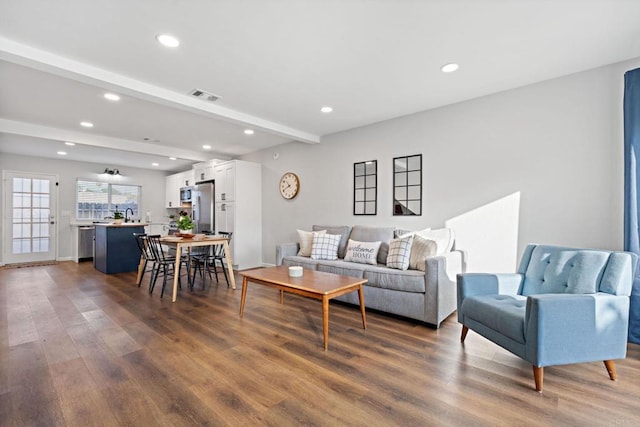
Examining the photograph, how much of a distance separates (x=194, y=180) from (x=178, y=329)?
4981 millimetres

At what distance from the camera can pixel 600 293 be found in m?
2.11

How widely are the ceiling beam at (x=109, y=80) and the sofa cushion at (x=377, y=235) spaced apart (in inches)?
82.1

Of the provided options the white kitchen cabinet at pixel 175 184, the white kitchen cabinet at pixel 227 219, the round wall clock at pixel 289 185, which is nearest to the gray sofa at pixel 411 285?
the round wall clock at pixel 289 185

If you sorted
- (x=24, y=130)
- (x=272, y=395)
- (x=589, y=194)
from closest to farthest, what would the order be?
(x=272, y=395), (x=589, y=194), (x=24, y=130)

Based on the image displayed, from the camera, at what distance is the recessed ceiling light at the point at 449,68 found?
108 inches

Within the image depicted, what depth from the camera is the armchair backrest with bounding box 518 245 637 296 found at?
2.12 metres

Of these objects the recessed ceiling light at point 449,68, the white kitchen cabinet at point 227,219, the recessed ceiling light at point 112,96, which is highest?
the recessed ceiling light at point 449,68

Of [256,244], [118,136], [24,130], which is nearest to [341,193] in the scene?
[256,244]

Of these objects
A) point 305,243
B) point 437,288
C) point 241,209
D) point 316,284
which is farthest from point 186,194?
point 437,288

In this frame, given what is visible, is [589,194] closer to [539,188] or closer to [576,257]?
[539,188]

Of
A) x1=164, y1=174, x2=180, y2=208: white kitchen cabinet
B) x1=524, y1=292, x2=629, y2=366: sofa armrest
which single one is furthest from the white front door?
x1=524, y1=292, x2=629, y2=366: sofa armrest

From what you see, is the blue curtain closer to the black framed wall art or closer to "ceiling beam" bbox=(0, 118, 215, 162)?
the black framed wall art

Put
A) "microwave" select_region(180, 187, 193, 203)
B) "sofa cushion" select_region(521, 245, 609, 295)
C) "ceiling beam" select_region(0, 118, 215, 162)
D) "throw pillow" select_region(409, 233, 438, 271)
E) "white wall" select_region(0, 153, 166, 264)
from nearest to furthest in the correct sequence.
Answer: "sofa cushion" select_region(521, 245, 609, 295)
"throw pillow" select_region(409, 233, 438, 271)
"ceiling beam" select_region(0, 118, 215, 162)
"white wall" select_region(0, 153, 166, 264)
"microwave" select_region(180, 187, 193, 203)

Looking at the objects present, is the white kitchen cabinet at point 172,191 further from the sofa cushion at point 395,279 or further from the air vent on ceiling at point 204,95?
the sofa cushion at point 395,279
